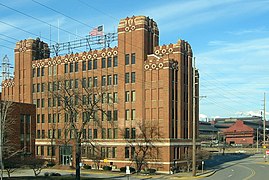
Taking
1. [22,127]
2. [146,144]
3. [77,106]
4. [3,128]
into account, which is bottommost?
[146,144]

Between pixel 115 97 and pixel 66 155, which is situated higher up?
pixel 115 97

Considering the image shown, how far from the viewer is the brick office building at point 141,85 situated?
6819 cm

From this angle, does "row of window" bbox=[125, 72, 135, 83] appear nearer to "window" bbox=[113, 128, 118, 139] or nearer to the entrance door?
"window" bbox=[113, 128, 118, 139]

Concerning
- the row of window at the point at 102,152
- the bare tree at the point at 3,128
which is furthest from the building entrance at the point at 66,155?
the bare tree at the point at 3,128

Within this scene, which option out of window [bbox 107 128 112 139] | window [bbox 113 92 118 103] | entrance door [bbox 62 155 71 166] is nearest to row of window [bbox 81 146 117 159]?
window [bbox 107 128 112 139]

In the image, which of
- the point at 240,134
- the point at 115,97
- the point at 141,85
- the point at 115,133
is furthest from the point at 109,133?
the point at 240,134

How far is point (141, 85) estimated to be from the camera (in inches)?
2776

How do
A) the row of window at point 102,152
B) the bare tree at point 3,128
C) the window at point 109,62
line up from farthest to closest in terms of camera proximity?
the window at point 109,62 < the row of window at point 102,152 < the bare tree at point 3,128

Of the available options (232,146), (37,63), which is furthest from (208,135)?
(37,63)

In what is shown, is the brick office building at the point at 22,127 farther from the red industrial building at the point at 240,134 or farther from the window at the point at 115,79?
the red industrial building at the point at 240,134

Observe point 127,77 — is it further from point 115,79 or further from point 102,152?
point 102,152

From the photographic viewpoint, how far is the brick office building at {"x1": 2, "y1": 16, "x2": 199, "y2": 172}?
6819 cm

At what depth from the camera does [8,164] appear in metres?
59.4

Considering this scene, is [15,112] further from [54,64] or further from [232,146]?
[232,146]
